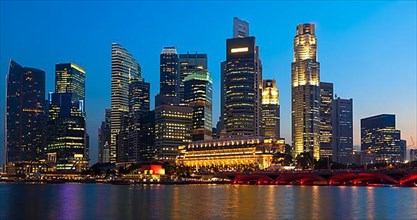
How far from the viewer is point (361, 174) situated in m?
165

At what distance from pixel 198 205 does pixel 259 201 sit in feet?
42.5

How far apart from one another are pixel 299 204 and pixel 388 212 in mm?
15659

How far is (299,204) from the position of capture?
93.8m

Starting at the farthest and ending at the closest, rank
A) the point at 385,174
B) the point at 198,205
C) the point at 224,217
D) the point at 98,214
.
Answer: the point at 385,174
the point at 198,205
the point at 98,214
the point at 224,217

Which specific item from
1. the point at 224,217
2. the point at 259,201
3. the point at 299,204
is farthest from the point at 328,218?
the point at 259,201

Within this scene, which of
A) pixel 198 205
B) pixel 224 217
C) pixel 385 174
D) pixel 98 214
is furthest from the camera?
pixel 385 174

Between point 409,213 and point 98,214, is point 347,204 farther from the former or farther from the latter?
Answer: point 98,214

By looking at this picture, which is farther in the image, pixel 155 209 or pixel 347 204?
pixel 347 204

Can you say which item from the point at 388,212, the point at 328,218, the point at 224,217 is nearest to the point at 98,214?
the point at 224,217

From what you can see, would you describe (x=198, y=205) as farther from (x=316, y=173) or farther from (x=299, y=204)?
(x=316, y=173)

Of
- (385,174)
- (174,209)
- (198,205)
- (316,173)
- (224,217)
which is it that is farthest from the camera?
(316,173)

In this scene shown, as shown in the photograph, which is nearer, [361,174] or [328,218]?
[328,218]

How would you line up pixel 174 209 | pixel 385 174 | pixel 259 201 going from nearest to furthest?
1. pixel 174 209
2. pixel 259 201
3. pixel 385 174

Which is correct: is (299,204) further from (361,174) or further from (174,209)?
(361,174)
